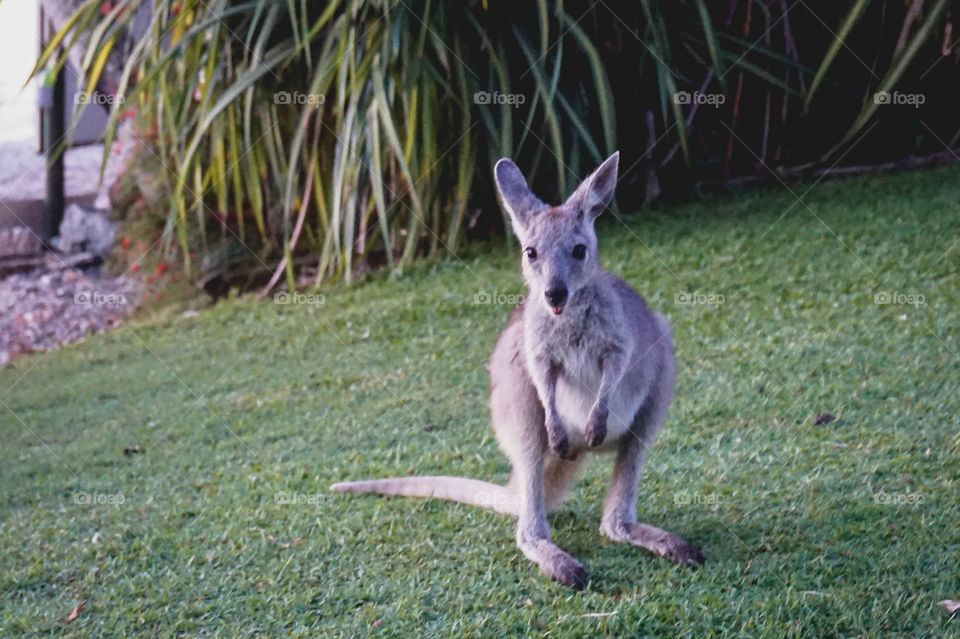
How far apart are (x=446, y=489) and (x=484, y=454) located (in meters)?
0.50

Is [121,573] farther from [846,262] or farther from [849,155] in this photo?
[849,155]

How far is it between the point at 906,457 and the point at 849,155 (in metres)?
3.67

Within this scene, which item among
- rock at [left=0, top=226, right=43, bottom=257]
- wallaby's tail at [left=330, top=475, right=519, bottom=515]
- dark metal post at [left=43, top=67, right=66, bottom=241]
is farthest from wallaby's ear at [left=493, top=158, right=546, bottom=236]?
rock at [left=0, top=226, right=43, bottom=257]

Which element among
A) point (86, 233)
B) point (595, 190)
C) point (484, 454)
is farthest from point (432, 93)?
point (86, 233)

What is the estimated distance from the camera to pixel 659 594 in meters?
2.56

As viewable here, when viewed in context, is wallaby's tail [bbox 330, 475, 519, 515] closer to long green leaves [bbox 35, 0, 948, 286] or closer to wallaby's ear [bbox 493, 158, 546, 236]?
wallaby's ear [bbox 493, 158, 546, 236]

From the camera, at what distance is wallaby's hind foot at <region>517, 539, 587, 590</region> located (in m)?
2.66

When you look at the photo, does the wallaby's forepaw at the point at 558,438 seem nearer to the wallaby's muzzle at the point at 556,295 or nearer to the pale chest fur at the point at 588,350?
the pale chest fur at the point at 588,350

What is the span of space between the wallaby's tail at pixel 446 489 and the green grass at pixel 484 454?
0.18 ft

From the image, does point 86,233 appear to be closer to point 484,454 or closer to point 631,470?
point 484,454

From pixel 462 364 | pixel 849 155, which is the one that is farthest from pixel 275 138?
pixel 849 155

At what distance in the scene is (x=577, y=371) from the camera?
9.37ft

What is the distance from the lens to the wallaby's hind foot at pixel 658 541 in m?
2.71

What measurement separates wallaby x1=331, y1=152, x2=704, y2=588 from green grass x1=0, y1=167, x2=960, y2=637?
0.43 feet
